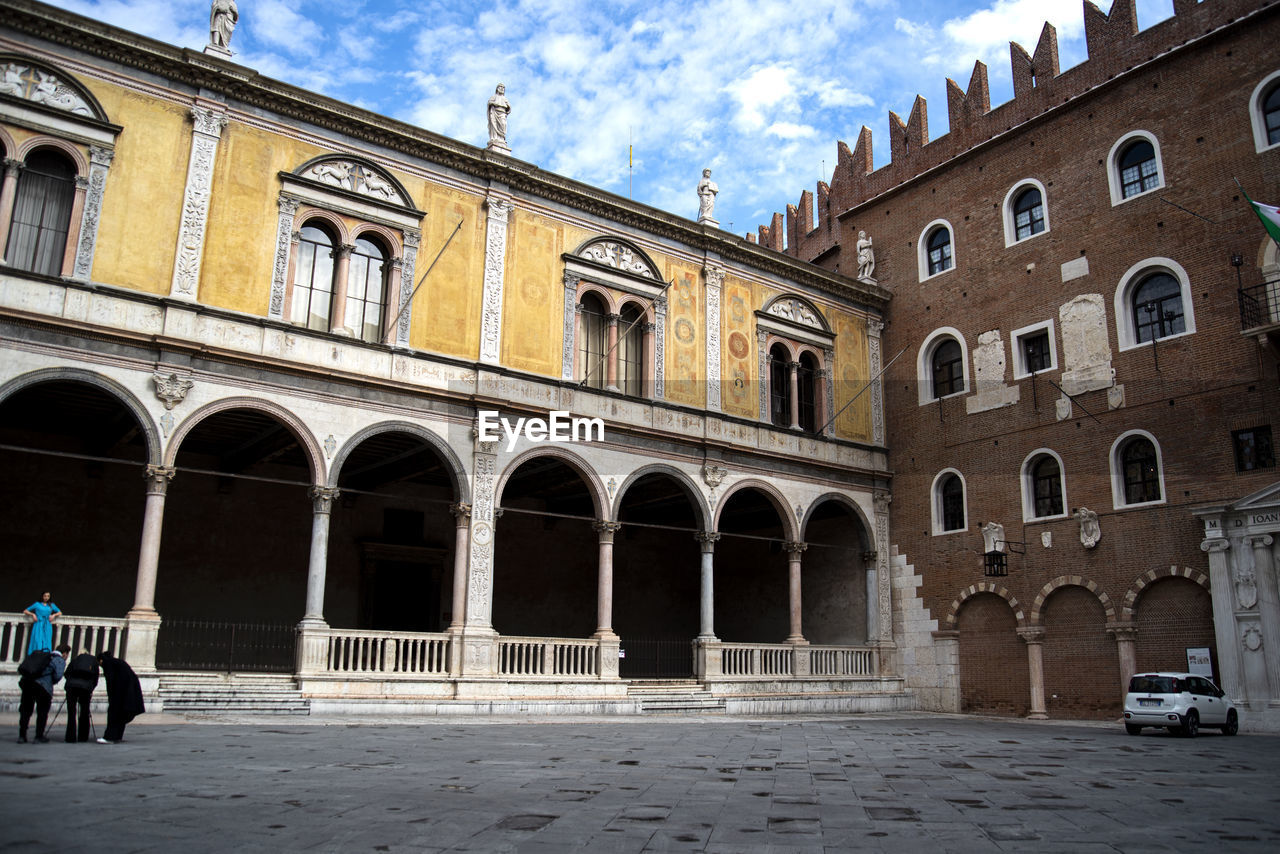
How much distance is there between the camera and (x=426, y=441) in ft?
60.0

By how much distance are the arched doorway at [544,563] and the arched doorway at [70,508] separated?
8122mm

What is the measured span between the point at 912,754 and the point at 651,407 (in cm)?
1053

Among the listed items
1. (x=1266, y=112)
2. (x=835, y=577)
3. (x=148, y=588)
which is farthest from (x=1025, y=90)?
(x=148, y=588)

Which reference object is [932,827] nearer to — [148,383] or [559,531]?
[148,383]

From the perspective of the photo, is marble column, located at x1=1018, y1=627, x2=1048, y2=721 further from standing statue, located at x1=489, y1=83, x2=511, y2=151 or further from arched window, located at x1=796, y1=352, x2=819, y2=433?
standing statue, located at x1=489, y1=83, x2=511, y2=151

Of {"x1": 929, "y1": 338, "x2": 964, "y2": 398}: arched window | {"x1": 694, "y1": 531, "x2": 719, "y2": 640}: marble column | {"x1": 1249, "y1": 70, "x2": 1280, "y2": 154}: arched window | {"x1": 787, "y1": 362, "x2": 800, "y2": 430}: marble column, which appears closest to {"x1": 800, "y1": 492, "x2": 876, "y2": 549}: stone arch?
{"x1": 787, "y1": 362, "x2": 800, "y2": 430}: marble column

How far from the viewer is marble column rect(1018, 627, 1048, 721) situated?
21.1 metres

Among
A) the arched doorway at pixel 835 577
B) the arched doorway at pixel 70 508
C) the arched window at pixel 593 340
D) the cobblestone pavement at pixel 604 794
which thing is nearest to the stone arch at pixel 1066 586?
the arched doorway at pixel 835 577

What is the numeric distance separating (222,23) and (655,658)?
18.1m

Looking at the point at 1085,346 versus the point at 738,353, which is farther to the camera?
the point at 738,353

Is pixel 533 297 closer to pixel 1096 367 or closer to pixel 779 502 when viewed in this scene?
pixel 779 502

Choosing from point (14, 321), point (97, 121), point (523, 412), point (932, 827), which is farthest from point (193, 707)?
point (932, 827)

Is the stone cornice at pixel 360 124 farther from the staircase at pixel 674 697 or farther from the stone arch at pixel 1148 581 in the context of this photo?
the stone arch at pixel 1148 581

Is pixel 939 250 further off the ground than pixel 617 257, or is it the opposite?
pixel 939 250
